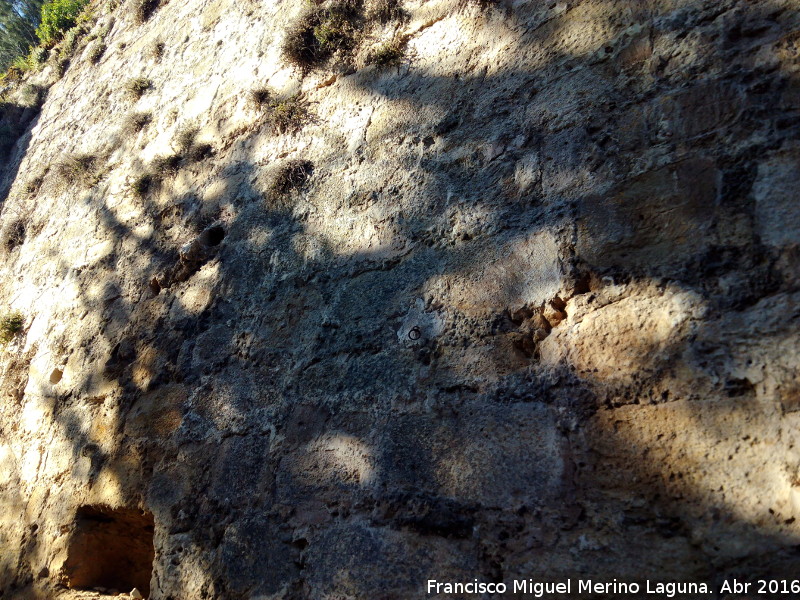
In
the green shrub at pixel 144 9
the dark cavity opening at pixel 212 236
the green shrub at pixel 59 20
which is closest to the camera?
the dark cavity opening at pixel 212 236

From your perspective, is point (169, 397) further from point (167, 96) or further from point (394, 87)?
point (167, 96)

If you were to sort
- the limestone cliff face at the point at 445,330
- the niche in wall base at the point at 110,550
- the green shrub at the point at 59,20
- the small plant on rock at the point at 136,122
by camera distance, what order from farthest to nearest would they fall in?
the green shrub at the point at 59,20
the small plant on rock at the point at 136,122
the niche in wall base at the point at 110,550
the limestone cliff face at the point at 445,330

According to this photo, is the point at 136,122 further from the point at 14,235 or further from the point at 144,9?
the point at 144,9

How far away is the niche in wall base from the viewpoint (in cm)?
243

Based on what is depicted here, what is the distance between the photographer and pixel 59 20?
582 centimetres

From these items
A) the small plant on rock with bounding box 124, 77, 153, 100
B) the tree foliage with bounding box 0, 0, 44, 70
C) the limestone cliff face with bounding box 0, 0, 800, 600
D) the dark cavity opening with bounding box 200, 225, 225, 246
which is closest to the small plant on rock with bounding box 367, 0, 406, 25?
the limestone cliff face with bounding box 0, 0, 800, 600

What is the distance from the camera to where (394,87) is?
2.40m

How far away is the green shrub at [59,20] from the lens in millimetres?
5781

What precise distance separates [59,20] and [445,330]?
241 inches

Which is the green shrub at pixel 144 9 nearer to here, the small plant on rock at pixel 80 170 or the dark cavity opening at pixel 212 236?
the small plant on rock at pixel 80 170

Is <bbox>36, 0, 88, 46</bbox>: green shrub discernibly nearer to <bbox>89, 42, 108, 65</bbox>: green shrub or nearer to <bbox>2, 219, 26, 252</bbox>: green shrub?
<bbox>89, 42, 108, 65</bbox>: green shrub

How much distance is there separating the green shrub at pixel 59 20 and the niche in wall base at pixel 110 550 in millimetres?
5239

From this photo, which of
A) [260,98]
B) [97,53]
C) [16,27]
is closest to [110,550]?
[260,98]

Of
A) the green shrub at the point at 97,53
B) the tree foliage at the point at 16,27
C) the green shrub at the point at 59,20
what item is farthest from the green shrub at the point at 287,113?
the tree foliage at the point at 16,27
